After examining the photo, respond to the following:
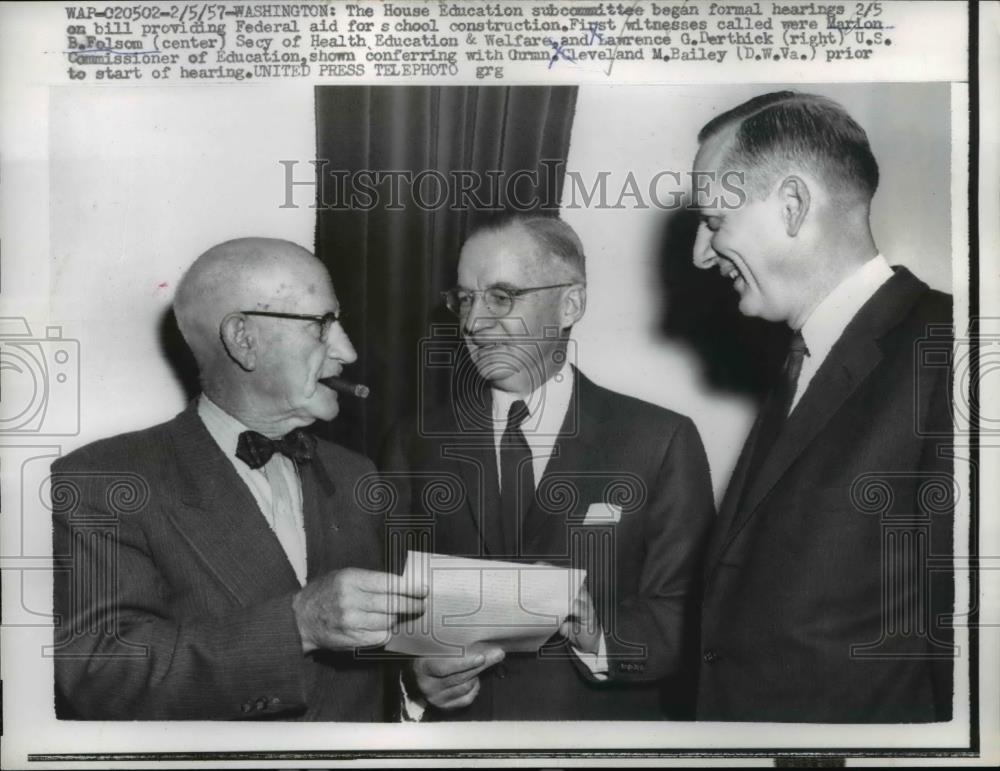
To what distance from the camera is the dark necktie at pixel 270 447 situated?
3033mm

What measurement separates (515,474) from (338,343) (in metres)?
0.56

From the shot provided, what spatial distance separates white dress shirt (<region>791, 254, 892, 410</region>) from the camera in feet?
10.0

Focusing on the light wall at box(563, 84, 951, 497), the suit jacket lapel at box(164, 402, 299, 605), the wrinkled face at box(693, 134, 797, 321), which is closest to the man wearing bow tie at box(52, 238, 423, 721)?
the suit jacket lapel at box(164, 402, 299, 605)

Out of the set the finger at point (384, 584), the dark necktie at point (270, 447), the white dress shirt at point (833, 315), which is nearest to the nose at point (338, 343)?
the dark necktie at point (270, 447)

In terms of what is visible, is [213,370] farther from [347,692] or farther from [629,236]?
[629,236]

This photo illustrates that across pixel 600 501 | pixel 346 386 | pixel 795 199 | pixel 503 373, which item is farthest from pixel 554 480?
pixel 795 199

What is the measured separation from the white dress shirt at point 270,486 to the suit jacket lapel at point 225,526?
2cm

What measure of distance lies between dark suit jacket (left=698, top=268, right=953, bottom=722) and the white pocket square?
0.83ft

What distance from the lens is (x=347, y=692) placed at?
3104mm

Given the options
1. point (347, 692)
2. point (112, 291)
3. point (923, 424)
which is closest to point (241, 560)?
point (347, 692)

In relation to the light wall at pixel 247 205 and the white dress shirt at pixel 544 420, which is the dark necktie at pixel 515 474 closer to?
the white dress shirt at pixel 544 420

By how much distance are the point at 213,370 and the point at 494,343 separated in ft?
2.36

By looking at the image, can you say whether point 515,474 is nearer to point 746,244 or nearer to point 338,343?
point 338,343

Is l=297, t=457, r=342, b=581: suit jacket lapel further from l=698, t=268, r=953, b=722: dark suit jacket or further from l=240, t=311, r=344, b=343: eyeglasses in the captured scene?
l=698, t=268, r=953, b=722: dark suit jacket
